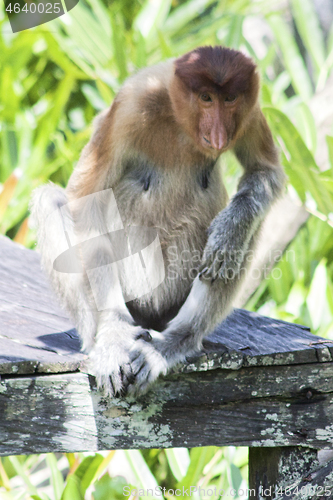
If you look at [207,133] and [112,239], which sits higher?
[207,133]

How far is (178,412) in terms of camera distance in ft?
7.14

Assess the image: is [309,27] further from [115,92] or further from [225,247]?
[225,247]

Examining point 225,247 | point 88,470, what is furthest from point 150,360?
point 88,470

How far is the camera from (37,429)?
2.07 m

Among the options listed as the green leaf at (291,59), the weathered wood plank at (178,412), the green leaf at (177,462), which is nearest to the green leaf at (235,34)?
the green leaf at (291,59)

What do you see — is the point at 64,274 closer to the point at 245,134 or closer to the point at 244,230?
the point at 244,230

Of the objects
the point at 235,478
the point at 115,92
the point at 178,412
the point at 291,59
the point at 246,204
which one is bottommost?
the point at 235,478

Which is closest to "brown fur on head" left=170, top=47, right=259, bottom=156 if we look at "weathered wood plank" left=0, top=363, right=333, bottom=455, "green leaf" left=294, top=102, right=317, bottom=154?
"weathered wood plank" left=0, top=363, right=333, bottom=455

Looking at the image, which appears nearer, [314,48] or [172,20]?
[314,48]

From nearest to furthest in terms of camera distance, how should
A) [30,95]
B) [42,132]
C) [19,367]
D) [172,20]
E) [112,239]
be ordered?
[19,367], [112,239], [42,132], [172,20], [30,95]

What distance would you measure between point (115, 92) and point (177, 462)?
9.12ft

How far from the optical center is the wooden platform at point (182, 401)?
80.4 inches

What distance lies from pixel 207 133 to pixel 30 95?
5305 mm

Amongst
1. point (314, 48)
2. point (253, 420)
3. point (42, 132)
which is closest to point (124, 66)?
point (42, 132)
